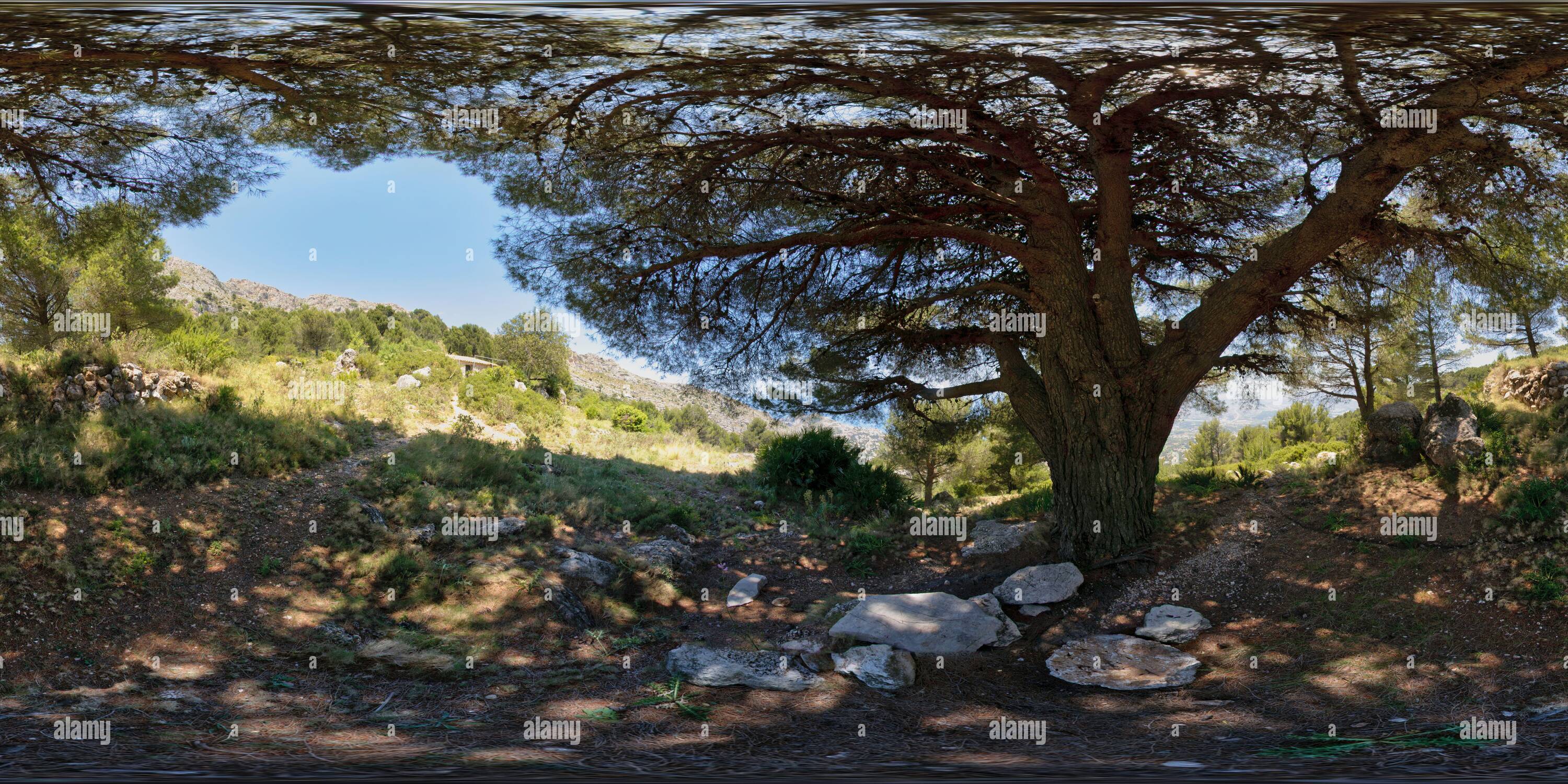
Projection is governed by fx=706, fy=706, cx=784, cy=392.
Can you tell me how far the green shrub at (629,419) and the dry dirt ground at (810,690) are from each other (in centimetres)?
602

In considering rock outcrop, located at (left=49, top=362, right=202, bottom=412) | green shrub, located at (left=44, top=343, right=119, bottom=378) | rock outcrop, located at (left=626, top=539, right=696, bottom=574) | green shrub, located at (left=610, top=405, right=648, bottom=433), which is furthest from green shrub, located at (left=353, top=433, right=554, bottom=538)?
green shrub, located at (left=610, top=405, right=648, bottom=433)

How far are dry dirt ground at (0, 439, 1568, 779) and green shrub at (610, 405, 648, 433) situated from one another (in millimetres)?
6021

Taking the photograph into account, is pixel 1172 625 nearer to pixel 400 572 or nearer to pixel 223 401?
pixel 400 572

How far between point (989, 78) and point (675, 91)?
164 cm

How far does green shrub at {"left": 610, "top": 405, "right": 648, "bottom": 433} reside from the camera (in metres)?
13.3

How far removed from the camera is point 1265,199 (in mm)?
6613

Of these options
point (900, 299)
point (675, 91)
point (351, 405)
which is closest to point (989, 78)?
point (675, 91)

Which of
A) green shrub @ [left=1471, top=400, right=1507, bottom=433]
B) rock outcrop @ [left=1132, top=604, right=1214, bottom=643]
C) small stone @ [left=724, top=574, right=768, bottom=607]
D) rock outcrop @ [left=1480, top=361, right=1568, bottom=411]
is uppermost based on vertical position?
rock outcrop @ [left=1480, top=361, right=1568, bottom=411]

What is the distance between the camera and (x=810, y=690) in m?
3.57

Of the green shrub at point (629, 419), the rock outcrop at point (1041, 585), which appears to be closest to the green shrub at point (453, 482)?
the green shrub at point (629, 419)

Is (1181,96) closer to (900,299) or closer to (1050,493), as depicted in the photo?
(900,299)

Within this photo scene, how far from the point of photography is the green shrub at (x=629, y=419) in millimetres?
13297

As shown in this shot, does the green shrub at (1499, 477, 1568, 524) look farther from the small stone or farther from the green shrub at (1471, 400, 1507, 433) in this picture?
the small stone

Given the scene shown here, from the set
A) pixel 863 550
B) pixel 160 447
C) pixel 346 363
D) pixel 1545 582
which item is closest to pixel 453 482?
pixel 160 447
